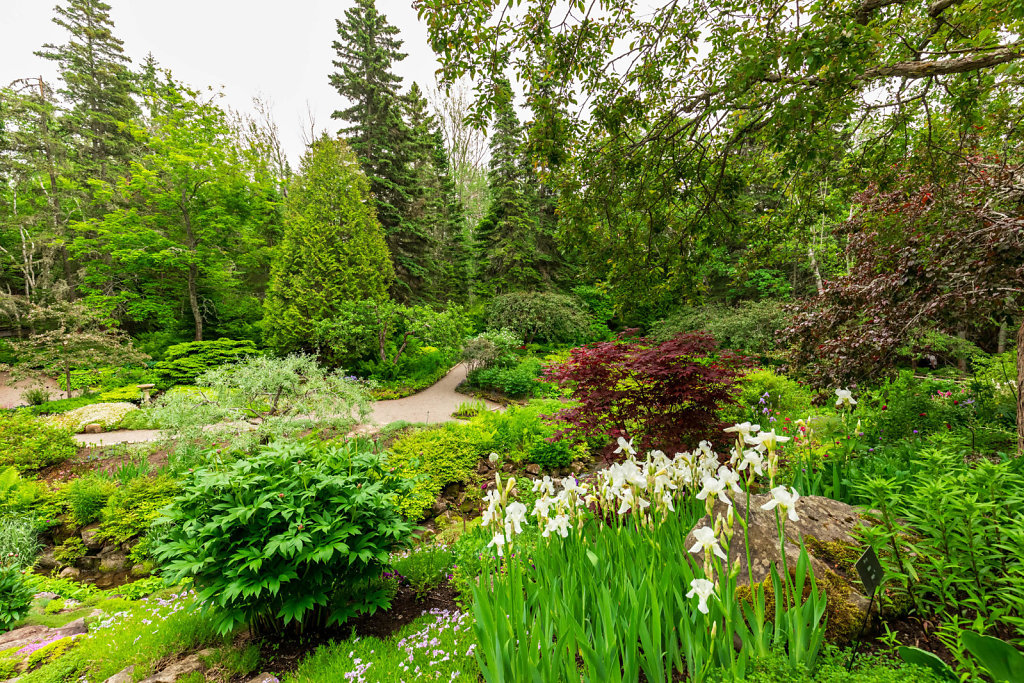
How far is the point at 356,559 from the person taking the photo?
98.5 inches

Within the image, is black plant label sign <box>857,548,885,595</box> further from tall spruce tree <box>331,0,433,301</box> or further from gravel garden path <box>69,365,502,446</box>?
tall spruce tree <box>331,0,433,301</box>

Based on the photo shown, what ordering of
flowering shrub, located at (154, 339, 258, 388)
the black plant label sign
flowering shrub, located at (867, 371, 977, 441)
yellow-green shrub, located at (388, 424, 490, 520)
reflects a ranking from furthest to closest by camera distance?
flowering shrub, located at (154, 339, 258, 388) < yellow-green shrub, located at (388, 424, 490, 520) < flowering shrub, located at (867, 371, 977, 441) < the black plant label sign

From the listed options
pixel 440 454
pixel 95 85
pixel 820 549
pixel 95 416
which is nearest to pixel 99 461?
pixel 95 416

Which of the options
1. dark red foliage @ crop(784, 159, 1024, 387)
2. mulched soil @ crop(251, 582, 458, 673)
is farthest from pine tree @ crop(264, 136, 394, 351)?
dark red foliage @ crop(784, 159, 1024, 387)

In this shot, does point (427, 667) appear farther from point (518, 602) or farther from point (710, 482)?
point (710, 482)

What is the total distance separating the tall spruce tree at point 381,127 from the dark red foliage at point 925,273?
14.2 metres

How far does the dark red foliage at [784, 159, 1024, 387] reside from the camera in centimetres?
313

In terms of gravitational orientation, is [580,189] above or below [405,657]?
above

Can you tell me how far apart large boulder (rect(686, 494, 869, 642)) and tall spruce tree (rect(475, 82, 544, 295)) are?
14670 mm

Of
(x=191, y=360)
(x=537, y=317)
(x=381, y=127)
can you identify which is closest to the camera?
(x=191, y=360)

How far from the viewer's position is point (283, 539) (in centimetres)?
221

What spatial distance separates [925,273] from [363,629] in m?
5.58

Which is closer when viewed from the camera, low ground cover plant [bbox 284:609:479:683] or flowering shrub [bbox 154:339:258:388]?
low ground cover plant [bbox 284:609:479:683]

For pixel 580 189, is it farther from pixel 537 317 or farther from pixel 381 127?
pixel 381 127
